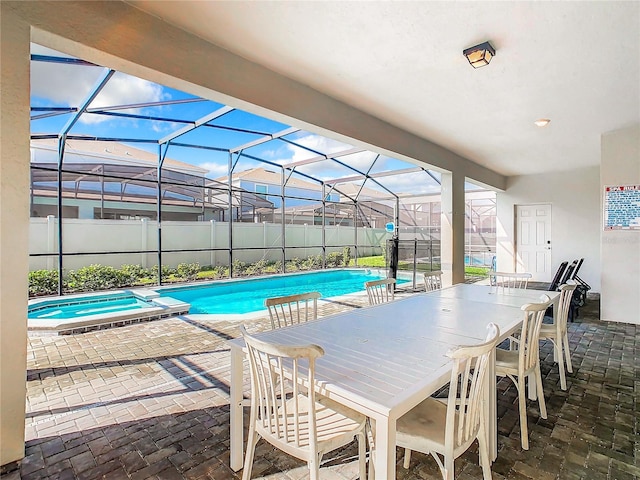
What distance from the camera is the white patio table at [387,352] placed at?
1.27m

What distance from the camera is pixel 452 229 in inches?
247

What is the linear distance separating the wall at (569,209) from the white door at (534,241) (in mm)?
131

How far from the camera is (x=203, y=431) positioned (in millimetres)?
2221

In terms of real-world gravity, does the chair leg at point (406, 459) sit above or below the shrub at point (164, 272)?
below

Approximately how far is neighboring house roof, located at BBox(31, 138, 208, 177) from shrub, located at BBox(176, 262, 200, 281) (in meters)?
2.46

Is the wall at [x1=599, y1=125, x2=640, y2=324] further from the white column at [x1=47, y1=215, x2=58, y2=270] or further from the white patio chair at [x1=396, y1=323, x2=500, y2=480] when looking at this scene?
the white column at [x1=47, y1=215, x2=58, y2=270]

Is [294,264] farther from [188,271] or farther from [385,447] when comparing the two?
[385,447]

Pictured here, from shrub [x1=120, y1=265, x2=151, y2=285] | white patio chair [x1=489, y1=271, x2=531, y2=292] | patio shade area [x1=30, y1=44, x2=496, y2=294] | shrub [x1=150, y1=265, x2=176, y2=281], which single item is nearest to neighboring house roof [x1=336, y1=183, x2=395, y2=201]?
patio shade area [x1=30, y1=44, x2=496, y2=294]

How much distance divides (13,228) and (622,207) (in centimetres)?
695

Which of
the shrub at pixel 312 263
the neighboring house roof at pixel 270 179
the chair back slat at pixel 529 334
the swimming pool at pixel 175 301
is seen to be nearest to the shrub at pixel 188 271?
the swimming pool at pixel 175 301

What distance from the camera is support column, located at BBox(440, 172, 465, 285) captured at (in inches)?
245

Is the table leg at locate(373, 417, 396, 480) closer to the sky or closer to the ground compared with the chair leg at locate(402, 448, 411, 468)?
closer to the sky

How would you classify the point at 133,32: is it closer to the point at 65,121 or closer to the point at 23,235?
the point at 23,235

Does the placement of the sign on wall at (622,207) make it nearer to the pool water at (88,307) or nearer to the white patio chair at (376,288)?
the white patio chair at (376,288)
